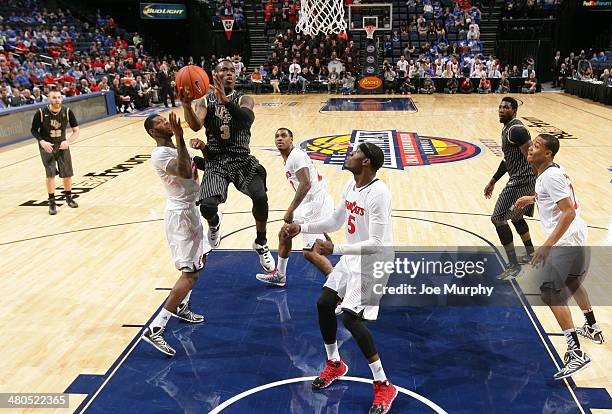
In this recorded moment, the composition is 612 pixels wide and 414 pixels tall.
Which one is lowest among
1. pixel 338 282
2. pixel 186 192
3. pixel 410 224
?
pixel 410 224

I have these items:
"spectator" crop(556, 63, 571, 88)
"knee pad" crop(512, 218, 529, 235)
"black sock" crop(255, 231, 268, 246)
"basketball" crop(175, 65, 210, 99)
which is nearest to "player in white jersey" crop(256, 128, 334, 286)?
"black sock" crop(255, 231, 268, 246)

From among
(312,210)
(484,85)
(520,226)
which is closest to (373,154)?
(312,210)

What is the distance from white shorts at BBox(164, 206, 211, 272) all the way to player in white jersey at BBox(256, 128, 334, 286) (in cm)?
79

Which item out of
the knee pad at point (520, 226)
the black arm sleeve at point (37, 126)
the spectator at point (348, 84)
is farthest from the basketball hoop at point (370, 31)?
the knee pad at point (520, 226)

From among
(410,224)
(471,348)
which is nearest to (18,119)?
(410,224)

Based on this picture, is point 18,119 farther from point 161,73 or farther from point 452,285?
point 452,285

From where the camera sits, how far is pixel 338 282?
13.5 ft

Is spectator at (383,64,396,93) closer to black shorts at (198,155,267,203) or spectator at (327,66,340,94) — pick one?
spectator at (327,66,340,94)

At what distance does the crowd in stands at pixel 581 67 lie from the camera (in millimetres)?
23994

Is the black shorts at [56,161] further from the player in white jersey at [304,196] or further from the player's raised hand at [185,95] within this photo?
the player's raised hand at [185,95]

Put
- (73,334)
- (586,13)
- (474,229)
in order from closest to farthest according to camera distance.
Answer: (73,334)
(474,229)
(586,13)

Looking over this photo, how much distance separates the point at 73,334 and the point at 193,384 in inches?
60.1

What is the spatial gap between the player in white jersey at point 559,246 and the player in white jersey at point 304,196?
1.91 metres

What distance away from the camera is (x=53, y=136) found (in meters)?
8.83
